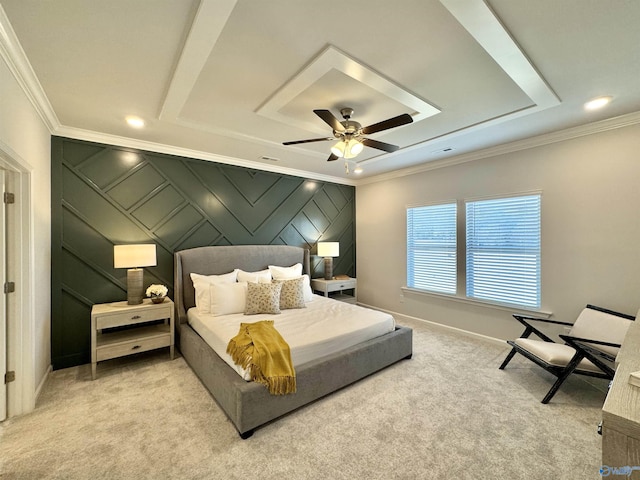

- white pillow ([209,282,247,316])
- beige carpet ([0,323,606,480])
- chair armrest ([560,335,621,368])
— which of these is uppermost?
white pillow ([209,282,247,316])

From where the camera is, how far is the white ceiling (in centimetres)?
150

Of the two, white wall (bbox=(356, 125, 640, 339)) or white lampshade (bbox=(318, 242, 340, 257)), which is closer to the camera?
white wall (bbox=(356, 125, 640, 339))

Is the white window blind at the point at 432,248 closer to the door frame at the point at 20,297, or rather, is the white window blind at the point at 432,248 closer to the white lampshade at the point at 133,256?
the white lampshade at the point at 133,256

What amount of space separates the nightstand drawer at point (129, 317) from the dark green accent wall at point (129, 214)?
0.55 meters

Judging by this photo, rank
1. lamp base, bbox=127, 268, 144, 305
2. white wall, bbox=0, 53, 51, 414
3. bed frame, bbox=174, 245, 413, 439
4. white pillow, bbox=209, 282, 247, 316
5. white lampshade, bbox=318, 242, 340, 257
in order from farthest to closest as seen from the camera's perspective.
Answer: white lampshade, bbox=318, 242, 340, 257 < white pillow, bbox=209, 282, 247, 316 < lamp base, bbox=127, 268, 144, 305 < bed frame, bbox=174, 245, 413, 439 < white wall, bbox=0, 53, 51, 414

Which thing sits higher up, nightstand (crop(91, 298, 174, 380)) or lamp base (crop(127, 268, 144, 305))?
lamp base (crop(127, 268, 144, 305))

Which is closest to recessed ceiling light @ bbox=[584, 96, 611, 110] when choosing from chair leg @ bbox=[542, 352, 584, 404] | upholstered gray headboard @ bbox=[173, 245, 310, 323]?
chair leg @ bbox=[542, 352, 584, 404]

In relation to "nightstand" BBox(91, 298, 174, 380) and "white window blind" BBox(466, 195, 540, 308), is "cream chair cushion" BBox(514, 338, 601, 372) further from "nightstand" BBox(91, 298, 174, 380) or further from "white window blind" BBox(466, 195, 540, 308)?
"nightstand" BBox(91, 298, 174, 380)

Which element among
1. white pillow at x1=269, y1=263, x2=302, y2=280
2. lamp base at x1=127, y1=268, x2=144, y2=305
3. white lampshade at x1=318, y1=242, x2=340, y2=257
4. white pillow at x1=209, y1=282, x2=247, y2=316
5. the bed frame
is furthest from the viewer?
white lampshade at x1=318, y1=242, x2=340, y2=257

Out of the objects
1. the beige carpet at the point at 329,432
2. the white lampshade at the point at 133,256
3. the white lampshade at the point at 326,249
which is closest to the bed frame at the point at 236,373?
the beige carpet at the point at 329,432

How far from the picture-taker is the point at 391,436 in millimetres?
2021

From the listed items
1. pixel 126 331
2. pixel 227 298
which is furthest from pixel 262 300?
pixel 126 331

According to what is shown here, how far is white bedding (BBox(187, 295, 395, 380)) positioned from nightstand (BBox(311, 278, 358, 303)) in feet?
3.90

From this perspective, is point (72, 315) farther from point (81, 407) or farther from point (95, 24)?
point (95, 24)
